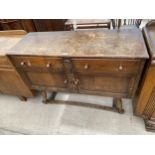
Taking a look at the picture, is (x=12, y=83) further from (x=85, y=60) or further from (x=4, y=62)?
(x=85, y=60)

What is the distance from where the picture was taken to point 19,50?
115 centimetres

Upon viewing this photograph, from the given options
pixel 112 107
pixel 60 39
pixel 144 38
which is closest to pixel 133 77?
pixel 144 38

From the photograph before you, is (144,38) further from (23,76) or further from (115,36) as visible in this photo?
(23,76)

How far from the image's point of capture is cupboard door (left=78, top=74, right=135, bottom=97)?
111 cm

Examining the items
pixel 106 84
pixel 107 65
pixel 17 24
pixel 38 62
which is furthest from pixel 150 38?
pixel 17 24

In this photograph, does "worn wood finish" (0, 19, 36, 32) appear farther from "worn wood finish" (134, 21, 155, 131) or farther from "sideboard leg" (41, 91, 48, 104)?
"worn wood finish" (134, 21, 155, 131)

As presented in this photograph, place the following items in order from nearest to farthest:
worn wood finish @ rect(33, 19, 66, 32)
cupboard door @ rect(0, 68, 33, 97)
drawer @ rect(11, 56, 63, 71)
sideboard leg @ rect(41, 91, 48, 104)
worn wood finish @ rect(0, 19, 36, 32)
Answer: drawer @ rect(11, 56, 63, 71)
cupboard door @ rect(0, 68, 33, 97)
sideboard leg @ rect(41, 91, 48, 104)
worn wood finish @ rect(0, 19, 36, 32)
worn wood finish @ rect(33, 19, 66, 32)

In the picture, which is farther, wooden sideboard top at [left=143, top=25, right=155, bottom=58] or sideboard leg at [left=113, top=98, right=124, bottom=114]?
sideboard leg at [left=113, top=98, right=124, bottom=114]

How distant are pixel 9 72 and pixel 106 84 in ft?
3.07

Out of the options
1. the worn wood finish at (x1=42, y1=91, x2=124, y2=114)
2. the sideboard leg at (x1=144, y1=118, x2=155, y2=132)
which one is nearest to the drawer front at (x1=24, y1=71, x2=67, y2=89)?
the worn wood finish at (x1=42, y1=91, x2=124, y2=114)

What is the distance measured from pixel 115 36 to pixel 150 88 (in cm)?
49

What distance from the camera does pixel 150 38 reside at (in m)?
1.00

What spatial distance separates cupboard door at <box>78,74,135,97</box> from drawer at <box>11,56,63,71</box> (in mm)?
220
